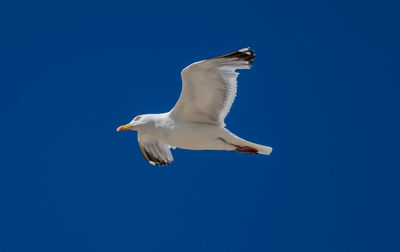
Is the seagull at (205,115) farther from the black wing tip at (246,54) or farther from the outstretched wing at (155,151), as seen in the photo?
the outstretched wing at (155,151)

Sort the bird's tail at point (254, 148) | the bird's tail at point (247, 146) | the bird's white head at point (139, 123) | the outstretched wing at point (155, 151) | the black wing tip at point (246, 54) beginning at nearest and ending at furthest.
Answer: the black wing tip at point (246, 54), the bird's tail at point (247, 146), the bird's tail at point (254, 148), the bird's white head at point (139, 123), the outstretched wing at point (155, 151)

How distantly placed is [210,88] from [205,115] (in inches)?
22.2

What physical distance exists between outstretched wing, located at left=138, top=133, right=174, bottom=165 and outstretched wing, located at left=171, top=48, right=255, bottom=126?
63.6 inches

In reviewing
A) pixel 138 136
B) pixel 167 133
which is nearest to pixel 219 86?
pixel 167 133

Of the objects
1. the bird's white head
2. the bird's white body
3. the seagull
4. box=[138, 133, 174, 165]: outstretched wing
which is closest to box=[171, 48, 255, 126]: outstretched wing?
the seagull

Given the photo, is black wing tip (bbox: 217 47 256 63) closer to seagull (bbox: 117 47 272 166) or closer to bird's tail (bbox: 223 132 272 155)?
seagull (bbox: 117 47 272 166)

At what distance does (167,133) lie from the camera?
34.8 feet

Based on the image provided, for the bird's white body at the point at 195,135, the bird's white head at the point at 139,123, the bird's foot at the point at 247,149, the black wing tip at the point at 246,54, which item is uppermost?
the black wing tip at the point at 246,54

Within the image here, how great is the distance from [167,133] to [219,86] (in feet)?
3.65

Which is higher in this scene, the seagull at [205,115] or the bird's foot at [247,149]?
the seagull at [205,115]

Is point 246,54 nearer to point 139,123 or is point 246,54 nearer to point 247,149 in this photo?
point 247,149

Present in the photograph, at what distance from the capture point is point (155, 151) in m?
12.2

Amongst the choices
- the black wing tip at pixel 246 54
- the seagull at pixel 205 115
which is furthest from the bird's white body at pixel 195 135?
the black wing tip at pixel 246 54

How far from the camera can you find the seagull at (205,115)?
33.0 ft
